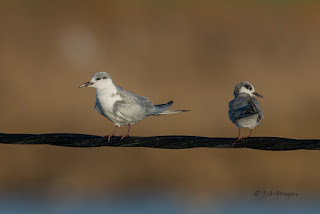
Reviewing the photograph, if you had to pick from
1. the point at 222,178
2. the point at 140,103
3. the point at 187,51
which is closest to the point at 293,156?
the point at 222,178

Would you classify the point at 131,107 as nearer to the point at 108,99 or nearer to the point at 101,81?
the point at 108,99

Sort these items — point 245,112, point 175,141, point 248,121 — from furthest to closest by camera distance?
point 248,121, point 245,112, point 175,141

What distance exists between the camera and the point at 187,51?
2033 cm

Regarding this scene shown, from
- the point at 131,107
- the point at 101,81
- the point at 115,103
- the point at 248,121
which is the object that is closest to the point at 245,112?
the point at 248,121

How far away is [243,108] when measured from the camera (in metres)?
7.89

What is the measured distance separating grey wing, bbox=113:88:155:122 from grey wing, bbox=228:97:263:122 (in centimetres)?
106

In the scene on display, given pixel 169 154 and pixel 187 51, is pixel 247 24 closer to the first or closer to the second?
pixel 187 51

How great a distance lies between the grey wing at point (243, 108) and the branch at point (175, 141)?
38.3 inches

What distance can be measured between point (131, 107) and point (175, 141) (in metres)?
1.45

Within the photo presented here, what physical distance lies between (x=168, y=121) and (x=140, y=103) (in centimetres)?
955

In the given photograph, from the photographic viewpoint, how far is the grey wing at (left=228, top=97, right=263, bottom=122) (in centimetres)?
784

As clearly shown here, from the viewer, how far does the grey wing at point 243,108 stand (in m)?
7.84

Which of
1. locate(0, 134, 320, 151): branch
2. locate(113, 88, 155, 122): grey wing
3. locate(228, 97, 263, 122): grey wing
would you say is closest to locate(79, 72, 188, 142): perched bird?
locate(113, 88, 155, 122): grey wing

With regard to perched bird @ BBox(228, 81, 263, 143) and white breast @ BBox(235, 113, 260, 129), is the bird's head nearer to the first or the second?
perched bird @ BBox(228, 81, 263, 143)
